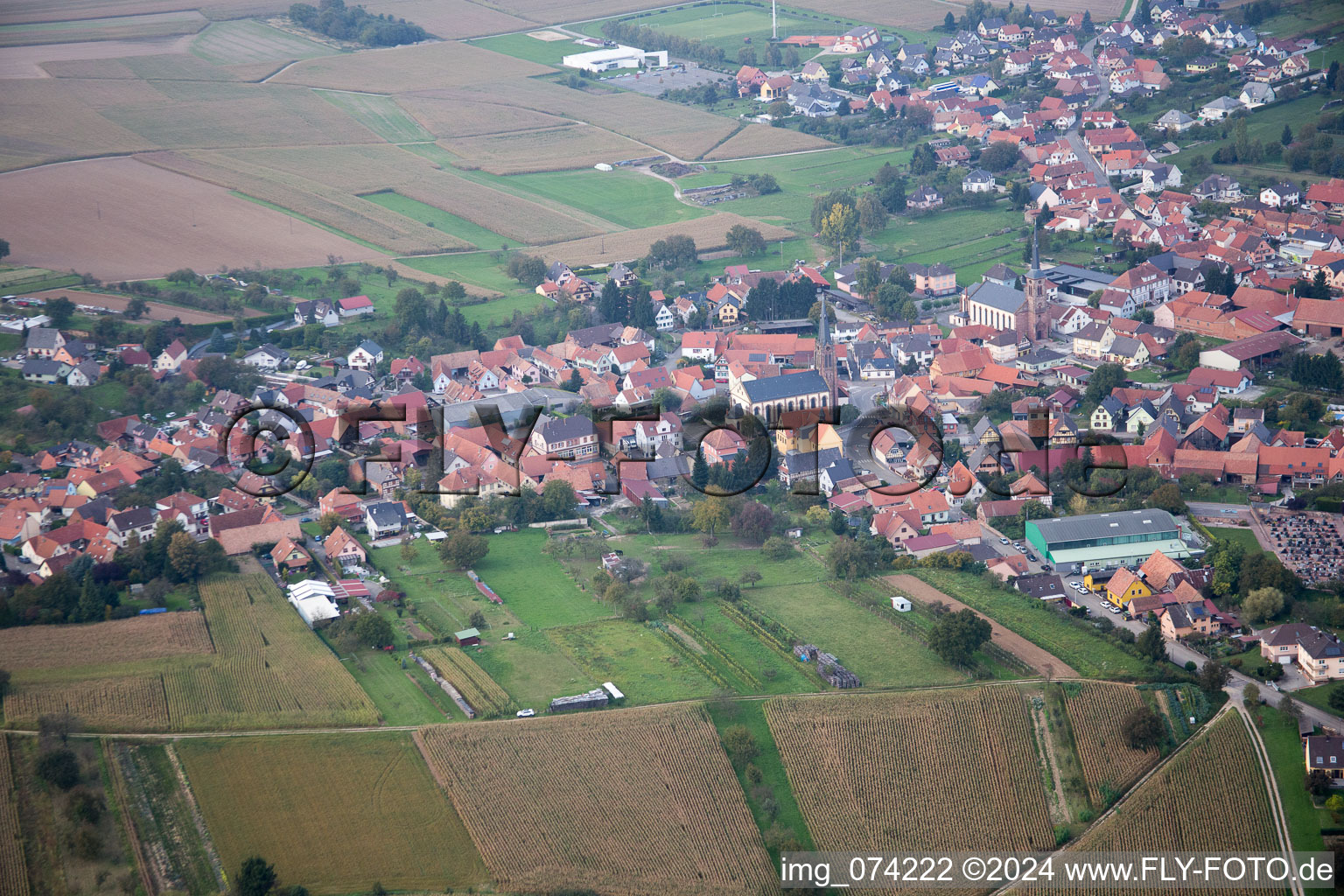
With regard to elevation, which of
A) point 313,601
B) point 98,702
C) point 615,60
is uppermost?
point 615,60

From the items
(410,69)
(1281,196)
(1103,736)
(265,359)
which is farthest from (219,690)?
(410,69)

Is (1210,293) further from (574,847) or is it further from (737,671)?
(574,847)

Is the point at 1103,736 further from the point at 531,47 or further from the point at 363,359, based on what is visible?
the point at 531,47

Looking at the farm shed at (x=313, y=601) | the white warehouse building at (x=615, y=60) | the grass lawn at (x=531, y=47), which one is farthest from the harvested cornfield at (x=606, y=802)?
the grass lawn at (x=531, y=47)

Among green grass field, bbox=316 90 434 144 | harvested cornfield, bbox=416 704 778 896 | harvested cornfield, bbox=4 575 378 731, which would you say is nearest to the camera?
harvested cornfield, bbox=416 704 778 896

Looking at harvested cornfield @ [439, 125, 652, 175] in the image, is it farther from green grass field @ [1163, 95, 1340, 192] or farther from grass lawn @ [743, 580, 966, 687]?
grass lawn @ [743, 580, 966, 687]

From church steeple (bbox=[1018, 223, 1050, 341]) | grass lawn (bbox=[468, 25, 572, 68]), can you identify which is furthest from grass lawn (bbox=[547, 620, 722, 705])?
grass lawn (bbox=[468, 25, 572, 68])
